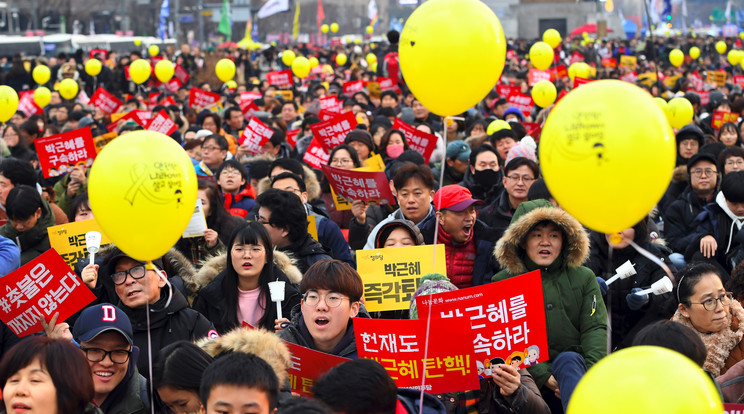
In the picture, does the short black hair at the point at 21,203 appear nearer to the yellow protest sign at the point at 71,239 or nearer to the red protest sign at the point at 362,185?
the yellow protest sign at the point at 71,239

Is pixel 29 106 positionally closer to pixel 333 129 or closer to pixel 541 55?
pixel 333 129

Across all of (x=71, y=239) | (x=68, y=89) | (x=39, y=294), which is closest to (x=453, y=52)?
(x=39, y=294)

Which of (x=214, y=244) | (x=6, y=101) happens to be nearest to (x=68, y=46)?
(x=6, y=101)

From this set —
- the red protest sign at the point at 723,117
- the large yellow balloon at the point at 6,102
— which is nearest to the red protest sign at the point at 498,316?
the large yellow balloon at the point at 6,102

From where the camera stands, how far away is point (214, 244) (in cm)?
605

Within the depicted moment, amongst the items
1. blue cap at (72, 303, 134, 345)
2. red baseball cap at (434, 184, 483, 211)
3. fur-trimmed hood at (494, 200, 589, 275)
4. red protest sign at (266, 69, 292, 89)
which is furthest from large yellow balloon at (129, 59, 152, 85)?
blue cap at (72, 303, 134, 345)

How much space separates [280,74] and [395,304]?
41.2 ft

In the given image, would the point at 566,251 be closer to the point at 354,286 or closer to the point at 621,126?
the point at 354,286

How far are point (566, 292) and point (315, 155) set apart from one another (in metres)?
5.30

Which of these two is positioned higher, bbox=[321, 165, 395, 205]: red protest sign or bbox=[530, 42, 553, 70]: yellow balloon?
bbox=[530, 42, 553, 70]: yellow balloon

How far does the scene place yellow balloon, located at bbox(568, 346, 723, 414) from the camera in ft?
7.98

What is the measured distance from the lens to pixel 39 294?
4.62m

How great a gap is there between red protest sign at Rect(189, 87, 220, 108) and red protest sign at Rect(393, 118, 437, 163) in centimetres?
597

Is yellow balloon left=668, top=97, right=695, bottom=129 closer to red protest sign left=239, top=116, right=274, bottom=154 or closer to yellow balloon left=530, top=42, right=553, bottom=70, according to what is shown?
red protest sign left=239, top=116, right=274, bottom=154
